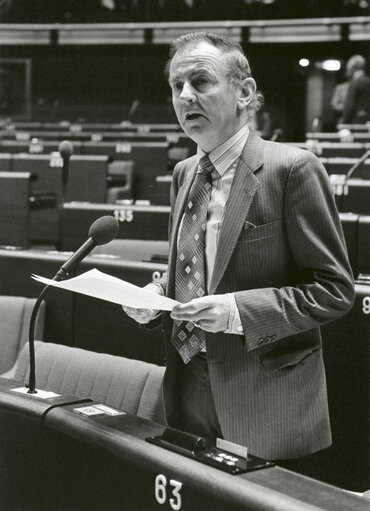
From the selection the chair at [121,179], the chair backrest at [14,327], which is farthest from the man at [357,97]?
the chair backrest at [14,327]

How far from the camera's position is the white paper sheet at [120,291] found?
1.27m

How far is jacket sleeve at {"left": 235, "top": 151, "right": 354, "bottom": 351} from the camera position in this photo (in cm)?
135

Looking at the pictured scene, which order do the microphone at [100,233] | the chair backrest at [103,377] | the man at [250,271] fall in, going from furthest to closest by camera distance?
the chair backrest at [103,377], the microphone at [100,233], the man at [250,271]

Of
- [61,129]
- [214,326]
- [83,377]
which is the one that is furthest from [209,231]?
[61,129]

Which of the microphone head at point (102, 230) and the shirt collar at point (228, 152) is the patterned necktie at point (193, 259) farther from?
the microphone head at point (102, 230)

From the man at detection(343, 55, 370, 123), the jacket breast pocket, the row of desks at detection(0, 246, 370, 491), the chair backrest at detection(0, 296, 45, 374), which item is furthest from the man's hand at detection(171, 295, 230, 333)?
the man at detection(343, 55, 370, 123)

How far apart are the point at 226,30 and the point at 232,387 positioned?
11935mm

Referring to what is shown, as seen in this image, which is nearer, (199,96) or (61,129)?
(199,96)

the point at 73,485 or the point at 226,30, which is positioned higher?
the point at 226,30

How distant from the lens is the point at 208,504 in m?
1.07

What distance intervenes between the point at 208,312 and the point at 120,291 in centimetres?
15

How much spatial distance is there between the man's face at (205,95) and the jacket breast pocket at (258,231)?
0.18 meters

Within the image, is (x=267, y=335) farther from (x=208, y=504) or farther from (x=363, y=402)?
(x=363, y=402)

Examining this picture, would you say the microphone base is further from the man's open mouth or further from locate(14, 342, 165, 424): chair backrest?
the man's open mouth
